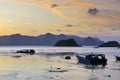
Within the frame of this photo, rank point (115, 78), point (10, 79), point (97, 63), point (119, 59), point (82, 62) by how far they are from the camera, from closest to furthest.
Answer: point (10, 79) → point (115, 78) → point (97, 63) → point (82, 62) → point (119, 59)

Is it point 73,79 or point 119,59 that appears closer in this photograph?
point 73,79

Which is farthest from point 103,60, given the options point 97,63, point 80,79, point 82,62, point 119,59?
point 80,79

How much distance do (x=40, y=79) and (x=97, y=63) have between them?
41.3m

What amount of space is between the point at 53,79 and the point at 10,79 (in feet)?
21.9

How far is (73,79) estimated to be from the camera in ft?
169

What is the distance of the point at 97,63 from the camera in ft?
292

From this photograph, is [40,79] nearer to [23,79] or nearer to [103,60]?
[23,79]

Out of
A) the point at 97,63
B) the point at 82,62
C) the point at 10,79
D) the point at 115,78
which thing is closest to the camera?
the point at 10,79

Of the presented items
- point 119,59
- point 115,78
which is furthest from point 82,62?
point 115,78

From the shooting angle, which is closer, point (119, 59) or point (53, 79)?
point (53, 79)

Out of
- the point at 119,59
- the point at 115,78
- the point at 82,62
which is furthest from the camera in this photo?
the point at 119,59

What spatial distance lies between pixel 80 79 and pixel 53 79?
4.85 meters

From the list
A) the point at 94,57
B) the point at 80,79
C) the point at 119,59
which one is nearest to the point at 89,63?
the point at 94,57

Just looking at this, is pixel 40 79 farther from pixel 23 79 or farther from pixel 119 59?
pixel 119 59
